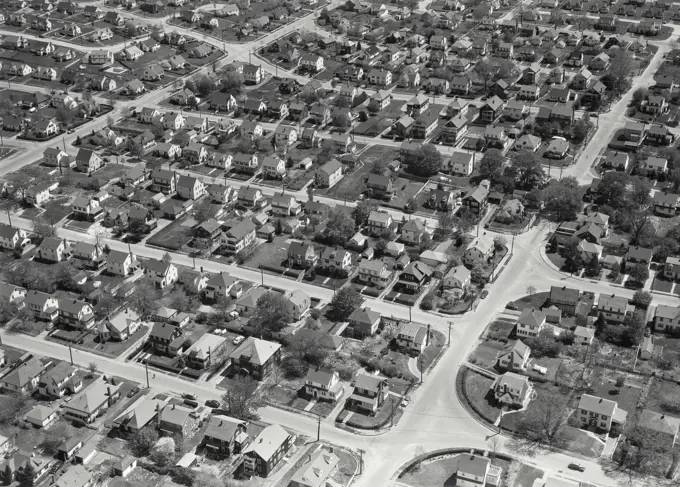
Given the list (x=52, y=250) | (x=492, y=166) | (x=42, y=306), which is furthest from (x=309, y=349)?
(x=492, y=166)

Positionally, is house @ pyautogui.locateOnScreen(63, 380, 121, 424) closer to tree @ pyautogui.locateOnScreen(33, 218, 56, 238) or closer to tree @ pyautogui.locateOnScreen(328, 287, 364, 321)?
tree @ pyautogui.locateOnScreen(328, 287, 364, 321)

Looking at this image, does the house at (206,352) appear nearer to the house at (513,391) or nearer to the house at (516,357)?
the house at (513,391)

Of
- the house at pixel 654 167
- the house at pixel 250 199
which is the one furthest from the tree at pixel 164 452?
the house at pixel 654 167

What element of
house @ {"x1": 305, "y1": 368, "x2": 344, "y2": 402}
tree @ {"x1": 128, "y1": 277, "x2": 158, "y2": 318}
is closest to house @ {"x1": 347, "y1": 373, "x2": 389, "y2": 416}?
house @ {"x1": 305, "y1": 368, "x2": 344, "y2": 402}

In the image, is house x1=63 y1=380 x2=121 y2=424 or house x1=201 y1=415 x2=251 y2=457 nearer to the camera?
house x1=201 y1=415 x2=251 y2=457

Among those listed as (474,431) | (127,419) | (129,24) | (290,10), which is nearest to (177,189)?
(127,419)

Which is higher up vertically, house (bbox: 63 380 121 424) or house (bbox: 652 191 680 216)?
house (bbox: 652 191 680 216)

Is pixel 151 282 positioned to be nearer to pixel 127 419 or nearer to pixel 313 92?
pixel 127 419

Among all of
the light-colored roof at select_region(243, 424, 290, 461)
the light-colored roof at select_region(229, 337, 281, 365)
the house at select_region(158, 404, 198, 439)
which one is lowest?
the house at select_region(158, 404, 198, 439)
